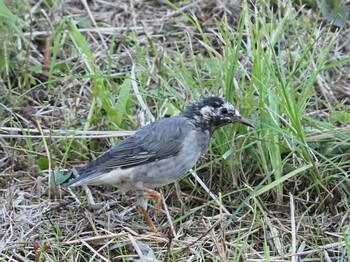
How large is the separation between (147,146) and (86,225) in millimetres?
575

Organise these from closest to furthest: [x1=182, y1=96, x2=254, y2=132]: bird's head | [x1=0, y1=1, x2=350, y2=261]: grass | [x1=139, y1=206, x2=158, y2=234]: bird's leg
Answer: [x1=0, y1=1, x2=350, y2=261]: grass
[x1=139, y1=206, x2=158, y2=234]: bird's leg
[x1=182, y1=96, x2=254, y2=132]: bird's head

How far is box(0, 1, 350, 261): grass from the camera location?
5176 mm

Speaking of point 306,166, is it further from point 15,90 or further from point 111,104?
point 15,90

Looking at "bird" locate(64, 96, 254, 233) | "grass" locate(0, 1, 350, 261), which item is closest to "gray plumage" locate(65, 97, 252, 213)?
"bird" locate(64, 96, 254, 233)

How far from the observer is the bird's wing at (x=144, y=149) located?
5371 mm

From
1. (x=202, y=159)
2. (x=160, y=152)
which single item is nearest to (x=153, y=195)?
(x=160, y=152)

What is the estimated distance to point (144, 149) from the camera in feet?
17.8

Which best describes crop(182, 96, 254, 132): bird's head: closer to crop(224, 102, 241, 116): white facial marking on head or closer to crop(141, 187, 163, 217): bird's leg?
crop(224, 102, 241, 116): white facial marking on head

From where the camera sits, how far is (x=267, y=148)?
18.2ft

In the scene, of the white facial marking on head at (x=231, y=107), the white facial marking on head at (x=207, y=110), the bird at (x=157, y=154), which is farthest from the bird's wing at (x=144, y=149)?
the white facial marking on head at (x=231, y=107)

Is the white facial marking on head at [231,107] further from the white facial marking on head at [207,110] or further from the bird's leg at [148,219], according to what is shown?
the bird's leg at [148,219]

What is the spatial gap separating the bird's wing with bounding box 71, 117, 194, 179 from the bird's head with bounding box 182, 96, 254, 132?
80 mm

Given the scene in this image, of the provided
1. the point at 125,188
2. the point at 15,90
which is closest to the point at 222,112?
the point at 125,188

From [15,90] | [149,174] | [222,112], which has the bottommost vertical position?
[15,90]
